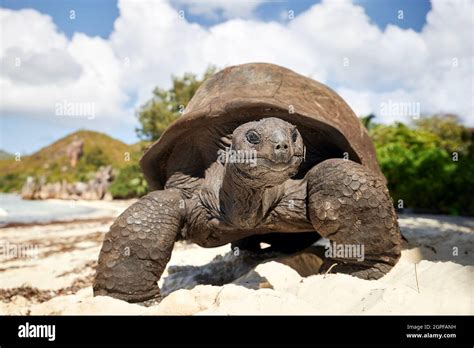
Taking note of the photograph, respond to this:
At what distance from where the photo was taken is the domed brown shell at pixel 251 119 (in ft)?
10.4

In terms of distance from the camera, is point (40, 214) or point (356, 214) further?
point (40, 214)

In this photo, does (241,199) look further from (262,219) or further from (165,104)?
(165,104)

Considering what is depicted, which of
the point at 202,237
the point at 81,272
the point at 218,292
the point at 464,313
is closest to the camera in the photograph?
the point at 464,313

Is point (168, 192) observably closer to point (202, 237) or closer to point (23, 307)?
point (202, 237)

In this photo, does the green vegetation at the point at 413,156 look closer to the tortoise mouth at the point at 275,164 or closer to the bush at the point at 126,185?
the bush at the point at 126,185

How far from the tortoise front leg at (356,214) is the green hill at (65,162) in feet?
65.3

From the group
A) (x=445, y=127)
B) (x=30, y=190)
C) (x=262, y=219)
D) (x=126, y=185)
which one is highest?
(x=445, y=127)

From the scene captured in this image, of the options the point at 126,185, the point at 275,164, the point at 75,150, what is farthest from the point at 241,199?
the point at 75,150

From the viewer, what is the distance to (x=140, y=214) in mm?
2895

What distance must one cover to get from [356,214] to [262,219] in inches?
25.6

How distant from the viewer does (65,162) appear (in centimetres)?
7131

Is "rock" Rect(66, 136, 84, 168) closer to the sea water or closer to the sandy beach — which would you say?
the sea water

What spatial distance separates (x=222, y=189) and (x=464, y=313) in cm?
166

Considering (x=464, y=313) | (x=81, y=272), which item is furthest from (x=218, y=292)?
(x=81, y=272)
